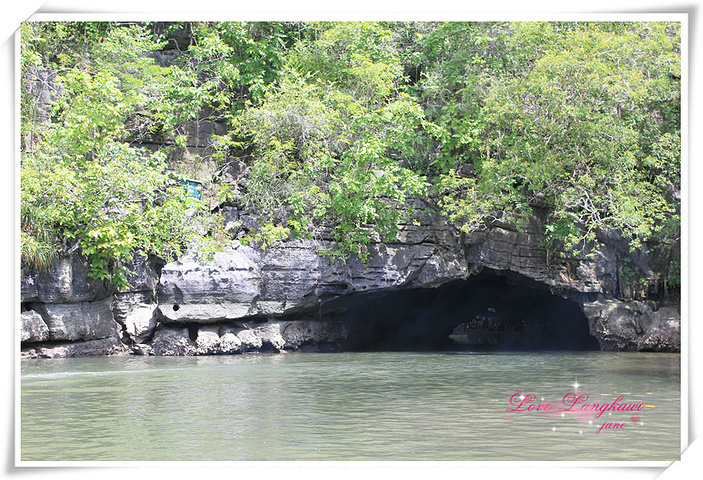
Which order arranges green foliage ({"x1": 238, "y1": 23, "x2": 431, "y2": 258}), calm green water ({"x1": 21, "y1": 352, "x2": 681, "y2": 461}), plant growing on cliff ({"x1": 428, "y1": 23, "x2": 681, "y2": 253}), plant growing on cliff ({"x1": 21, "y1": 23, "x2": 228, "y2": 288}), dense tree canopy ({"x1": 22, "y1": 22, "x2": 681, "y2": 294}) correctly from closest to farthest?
calm green water ({"x1": 21, "y1": 352, "x2": 681, "y2": 461}) → plant growing on cliff ({"x1": 21, "y1": 23, "x2": 228, "y2": 288}) → dense tree canopy ({"x1": 22, "y1": 22, "x2": 681, "y2": 294}) → plant growing on cliff ({"x1": 428, "y1": 23, "x2": 681, "y2": 253}) → green foliage ({"x1": 238, "y1": 23, "x2": 431, "y2": 258})

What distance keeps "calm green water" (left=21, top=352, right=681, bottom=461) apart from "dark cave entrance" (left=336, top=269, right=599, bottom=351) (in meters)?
5.18

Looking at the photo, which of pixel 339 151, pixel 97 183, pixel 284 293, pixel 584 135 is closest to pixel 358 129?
pixel 339 151

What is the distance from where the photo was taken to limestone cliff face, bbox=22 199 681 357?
12977mm

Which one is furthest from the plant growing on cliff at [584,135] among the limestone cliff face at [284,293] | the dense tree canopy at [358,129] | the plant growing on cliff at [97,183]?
the plant growing on cliff at [97,183]

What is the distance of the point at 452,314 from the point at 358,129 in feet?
28.4

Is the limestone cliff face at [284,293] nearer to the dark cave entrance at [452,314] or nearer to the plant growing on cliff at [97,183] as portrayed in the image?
the plant growing on cliff at [97,183]

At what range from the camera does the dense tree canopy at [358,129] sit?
13.4 metres

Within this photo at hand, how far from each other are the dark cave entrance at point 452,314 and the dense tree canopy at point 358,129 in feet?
8.17

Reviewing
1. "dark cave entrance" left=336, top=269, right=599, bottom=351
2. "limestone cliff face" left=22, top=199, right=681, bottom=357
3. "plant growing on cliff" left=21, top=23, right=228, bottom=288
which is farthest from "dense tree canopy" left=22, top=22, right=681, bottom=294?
"dark cave entrance" left=336, top=269, right=599, bottom=351

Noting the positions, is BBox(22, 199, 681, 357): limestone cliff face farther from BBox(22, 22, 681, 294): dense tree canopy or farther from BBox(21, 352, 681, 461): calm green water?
BBox(21, 352, 681, 461): calm green water

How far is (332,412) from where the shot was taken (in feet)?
23.8

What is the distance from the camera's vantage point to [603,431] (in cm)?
622
